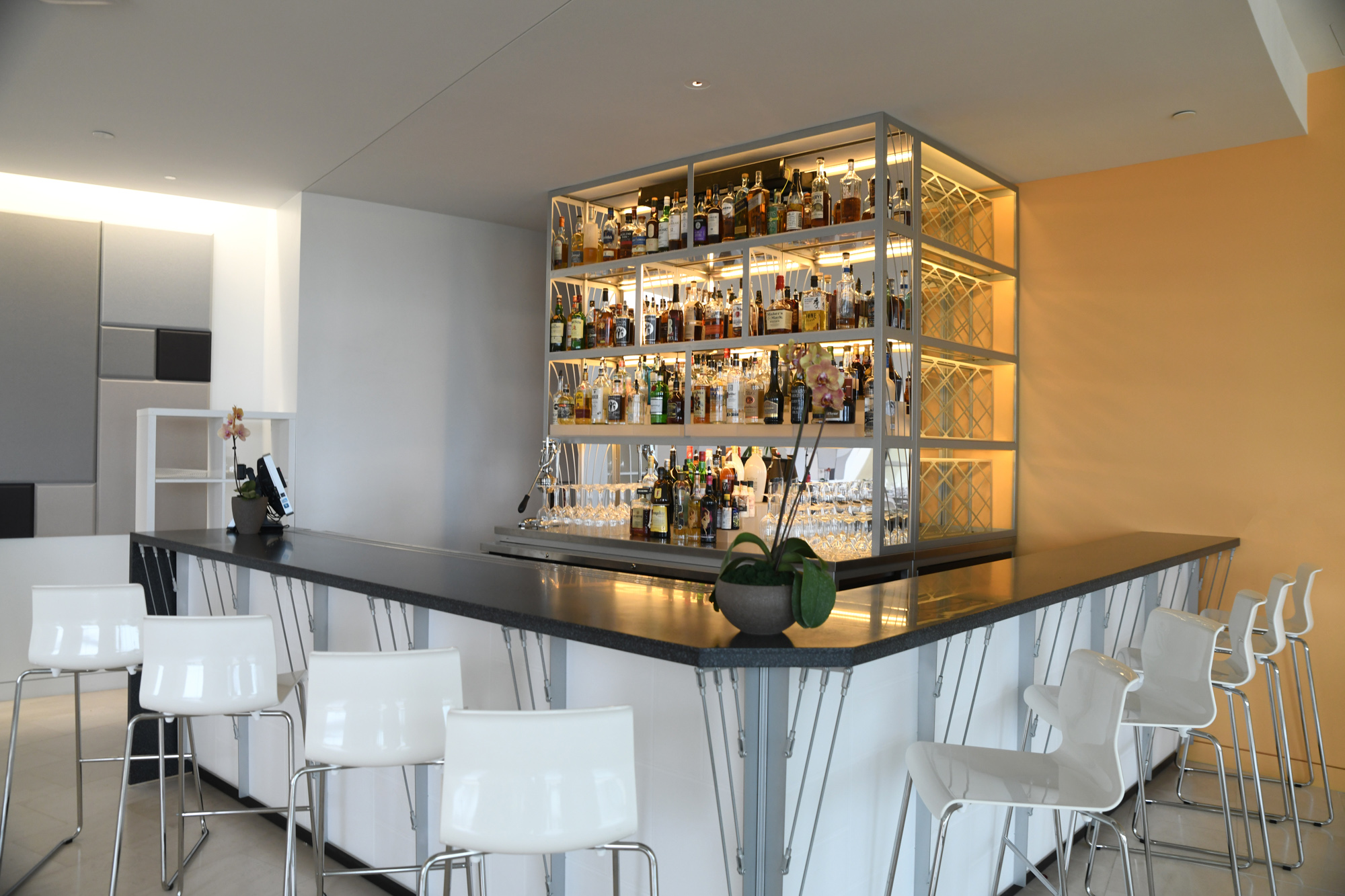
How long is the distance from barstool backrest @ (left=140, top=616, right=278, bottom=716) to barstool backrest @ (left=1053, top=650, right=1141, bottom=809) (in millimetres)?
1743

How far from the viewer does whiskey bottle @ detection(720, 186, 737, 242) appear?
3.69 m

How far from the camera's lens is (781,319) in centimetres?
350

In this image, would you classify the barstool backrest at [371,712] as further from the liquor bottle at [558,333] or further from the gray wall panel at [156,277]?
the gray wall panel at [156,277]

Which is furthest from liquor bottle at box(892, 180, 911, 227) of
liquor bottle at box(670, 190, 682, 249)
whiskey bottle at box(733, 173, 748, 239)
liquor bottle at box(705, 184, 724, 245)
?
liquor bottle at box(670, 190, 682, 249)

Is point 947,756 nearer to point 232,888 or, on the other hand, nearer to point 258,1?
point 232,888

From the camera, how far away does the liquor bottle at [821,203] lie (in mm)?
3473

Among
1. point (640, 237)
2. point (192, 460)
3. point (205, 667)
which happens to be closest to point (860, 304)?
point (640, 237)

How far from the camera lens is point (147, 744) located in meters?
3.29

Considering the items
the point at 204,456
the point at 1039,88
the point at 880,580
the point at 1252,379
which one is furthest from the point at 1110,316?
the point at 204,456

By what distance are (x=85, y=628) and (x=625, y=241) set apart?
2566mm

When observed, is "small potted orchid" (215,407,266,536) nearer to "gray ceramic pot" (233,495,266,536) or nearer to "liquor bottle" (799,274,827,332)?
"gray ceramic pot" (233,495,266,536)

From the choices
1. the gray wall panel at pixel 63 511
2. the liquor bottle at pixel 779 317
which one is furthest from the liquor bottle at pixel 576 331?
the gray wall panel at pixel 63 511

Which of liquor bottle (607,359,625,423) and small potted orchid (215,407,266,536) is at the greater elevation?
liquor bottle (607,359,625,423)

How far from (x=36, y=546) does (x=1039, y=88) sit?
15.7ft
